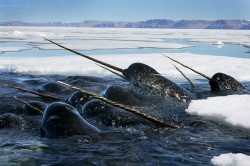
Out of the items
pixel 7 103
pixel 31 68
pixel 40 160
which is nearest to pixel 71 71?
pixel 31 68

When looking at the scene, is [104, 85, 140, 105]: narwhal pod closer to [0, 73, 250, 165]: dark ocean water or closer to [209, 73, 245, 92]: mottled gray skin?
[0, 73, 250, 165]: dark ocean water

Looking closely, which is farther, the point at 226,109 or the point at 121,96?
the point at 121,96

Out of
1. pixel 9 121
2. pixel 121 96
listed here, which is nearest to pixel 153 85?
pixel 121 96

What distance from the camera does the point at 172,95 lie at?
8141mm

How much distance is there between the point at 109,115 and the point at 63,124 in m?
1.33

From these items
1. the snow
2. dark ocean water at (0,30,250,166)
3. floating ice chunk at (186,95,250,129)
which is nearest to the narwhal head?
floating ice chunk at (186,95,250,129)

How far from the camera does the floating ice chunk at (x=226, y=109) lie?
6060 mm

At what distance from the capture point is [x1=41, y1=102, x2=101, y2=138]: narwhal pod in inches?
202

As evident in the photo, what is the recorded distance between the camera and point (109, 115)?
20.9 ft

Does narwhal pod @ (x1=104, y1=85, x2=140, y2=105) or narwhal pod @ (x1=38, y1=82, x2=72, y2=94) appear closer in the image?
narwhal pod @ (x1=104, y1=85, x2=140, y2=105)

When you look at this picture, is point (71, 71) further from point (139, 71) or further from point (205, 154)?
point (205, 154)

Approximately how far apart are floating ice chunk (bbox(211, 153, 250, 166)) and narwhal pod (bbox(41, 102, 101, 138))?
5.64ft

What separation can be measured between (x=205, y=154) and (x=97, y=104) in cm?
269

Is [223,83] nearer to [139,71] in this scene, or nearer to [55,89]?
[139,71]
